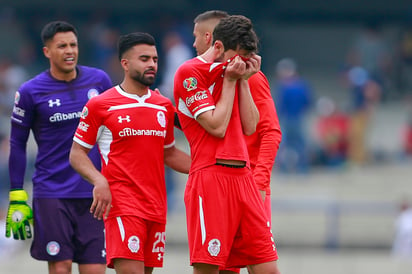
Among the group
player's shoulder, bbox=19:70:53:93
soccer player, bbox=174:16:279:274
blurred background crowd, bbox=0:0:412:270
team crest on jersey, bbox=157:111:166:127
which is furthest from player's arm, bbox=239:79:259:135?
blurred background crowd, bbox=0:0:412:270

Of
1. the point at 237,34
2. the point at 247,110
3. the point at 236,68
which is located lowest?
the point at 247,110

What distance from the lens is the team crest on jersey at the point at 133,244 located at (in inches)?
280

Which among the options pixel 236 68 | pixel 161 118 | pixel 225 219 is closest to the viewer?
pixel 236 68

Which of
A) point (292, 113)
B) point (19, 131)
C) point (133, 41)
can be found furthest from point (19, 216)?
point (292, 113)

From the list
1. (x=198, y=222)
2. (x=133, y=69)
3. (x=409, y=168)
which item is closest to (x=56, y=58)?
(x=133, y=69)

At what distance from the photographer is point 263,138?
724 cm

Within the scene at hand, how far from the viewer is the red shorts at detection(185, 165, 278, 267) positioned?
6.73 m

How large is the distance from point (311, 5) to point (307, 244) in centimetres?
990

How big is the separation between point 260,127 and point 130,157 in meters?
0.95

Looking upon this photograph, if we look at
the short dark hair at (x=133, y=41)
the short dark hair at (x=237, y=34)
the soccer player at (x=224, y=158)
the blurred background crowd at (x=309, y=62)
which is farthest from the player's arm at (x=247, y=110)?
the blurred background crowd at (x=309, y=62)

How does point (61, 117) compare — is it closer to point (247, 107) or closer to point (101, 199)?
point (101, 199)

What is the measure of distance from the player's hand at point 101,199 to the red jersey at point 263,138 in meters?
1.04

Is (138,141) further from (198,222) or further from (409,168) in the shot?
(409,168)

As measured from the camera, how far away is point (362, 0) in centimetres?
2514
